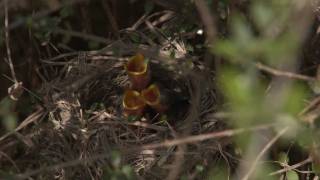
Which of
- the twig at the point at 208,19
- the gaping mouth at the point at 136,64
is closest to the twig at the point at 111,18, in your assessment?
the gaping mouth at the point at 136,64

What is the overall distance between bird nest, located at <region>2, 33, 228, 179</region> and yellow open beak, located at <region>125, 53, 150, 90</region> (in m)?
0.02

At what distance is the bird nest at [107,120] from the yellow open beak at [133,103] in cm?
2

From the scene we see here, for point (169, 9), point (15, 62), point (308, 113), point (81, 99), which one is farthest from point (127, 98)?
point (308, 113)

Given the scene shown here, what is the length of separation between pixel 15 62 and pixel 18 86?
8.9 inches

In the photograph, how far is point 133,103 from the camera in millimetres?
1825

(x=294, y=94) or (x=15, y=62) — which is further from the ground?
(x=294, y=94)

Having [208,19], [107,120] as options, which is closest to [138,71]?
[107,120]

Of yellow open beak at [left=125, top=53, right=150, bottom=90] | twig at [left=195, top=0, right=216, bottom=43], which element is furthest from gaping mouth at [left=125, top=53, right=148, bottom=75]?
twig at [left=195, top=0, right=216, bottom=43]

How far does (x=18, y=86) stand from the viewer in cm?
184

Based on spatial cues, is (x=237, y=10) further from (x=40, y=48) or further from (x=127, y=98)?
(x=40, y=48)

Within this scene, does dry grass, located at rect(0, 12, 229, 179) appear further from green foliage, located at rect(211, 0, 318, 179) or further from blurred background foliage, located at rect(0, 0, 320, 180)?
green foliage, located at rect(211, 0, 318, 179)

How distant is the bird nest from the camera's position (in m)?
1.72

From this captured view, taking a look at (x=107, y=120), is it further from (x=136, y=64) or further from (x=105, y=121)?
(x=136, y=64)

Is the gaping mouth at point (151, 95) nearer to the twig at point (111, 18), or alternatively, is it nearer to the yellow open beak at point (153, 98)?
the yellow open beak at point (153, 98)
